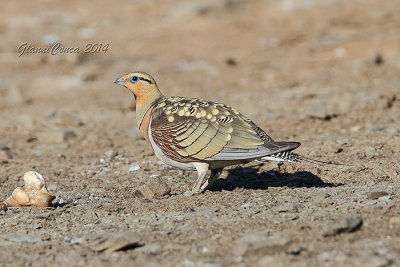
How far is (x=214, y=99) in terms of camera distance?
12422 mm

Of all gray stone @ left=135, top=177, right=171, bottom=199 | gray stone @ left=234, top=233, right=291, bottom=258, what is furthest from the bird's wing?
gray stone @ left=234, top=233, right=291, bottom=258

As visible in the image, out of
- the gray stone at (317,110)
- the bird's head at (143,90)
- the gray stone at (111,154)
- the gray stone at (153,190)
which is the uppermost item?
the bird's head at (143,90)

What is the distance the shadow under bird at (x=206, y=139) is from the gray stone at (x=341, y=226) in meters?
1.37

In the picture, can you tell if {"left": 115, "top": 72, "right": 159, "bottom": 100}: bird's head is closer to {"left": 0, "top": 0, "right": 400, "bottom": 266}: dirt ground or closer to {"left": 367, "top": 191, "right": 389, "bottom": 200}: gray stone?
{"left": 0, "top": 0, "right": 400, "bottom": 266}: dirt ground

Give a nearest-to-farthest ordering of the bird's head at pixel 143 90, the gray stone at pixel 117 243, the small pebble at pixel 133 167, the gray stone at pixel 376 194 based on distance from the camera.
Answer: the gray stone at pixel 117 243
the gray stone at pixel 376 194
the bird's head at pixel 143 90
the small pebble at pixel 133 167

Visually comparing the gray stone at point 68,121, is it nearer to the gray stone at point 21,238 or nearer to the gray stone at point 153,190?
the gray stone at point 153,190

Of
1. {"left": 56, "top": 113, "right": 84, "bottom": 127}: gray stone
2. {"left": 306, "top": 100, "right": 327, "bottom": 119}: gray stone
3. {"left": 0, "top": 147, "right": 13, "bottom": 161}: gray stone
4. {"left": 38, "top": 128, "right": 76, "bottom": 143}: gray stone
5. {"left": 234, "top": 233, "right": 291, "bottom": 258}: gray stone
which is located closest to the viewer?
{"left": 234, "top": 233, "right": 291, "bottom": 258}: gray stone

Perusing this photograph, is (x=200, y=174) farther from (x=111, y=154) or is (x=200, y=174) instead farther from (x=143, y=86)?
(x=111, y=154)

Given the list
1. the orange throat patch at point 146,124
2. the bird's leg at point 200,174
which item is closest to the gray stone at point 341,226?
the bird's leg at point 200,174

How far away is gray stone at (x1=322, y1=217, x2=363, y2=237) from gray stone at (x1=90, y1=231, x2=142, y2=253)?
1.46 metres

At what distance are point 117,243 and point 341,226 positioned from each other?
5.64 ft

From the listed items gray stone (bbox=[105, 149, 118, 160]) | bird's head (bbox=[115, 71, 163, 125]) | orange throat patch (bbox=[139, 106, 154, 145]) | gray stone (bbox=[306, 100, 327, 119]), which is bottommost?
gray stone (bbox=[105, 149, 118, 160])

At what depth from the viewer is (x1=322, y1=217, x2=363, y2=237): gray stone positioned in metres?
4.80

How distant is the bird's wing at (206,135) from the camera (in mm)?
6371
